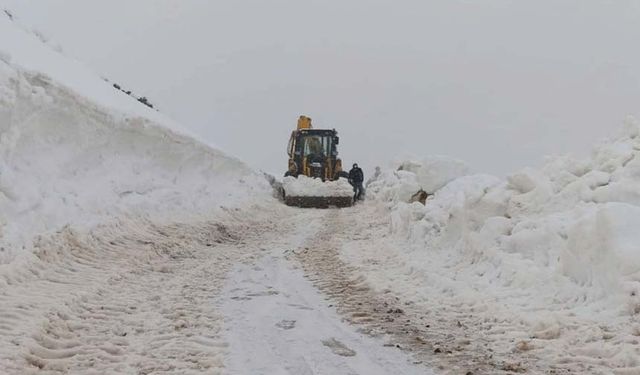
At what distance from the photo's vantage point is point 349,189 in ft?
73.7

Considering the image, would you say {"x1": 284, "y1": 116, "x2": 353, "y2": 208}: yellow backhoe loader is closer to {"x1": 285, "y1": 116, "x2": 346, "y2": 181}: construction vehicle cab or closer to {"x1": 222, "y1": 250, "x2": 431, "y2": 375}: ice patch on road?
{"x1": 285, "y1": 116, "x2": 346, "y2": 181}: construction vehicle cab

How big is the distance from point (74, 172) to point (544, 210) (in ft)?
23.1

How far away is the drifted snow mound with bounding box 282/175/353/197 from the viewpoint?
22.0 metres

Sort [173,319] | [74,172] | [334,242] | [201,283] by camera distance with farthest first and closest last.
Result: [334,242], [74,172], [201,283], [173,319]

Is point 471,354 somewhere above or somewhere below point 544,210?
below

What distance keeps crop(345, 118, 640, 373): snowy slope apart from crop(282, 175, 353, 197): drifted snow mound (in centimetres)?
1120

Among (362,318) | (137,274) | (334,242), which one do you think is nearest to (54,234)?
(137,274)

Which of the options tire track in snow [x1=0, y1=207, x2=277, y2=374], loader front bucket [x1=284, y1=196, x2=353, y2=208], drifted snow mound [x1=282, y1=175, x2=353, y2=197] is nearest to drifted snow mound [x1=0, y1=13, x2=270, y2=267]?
tire track in snow [x1=0, y1=207, x2=277, y2=374]

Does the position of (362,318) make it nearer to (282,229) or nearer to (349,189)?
(282,229)

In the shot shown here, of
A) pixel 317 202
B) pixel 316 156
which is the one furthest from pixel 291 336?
pixel 316 156

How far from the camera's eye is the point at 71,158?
955 cm

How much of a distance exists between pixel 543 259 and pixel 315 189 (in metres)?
15.8

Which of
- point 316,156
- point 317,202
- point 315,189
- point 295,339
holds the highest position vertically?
point 316,156

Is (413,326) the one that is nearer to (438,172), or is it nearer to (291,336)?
(291,336)
